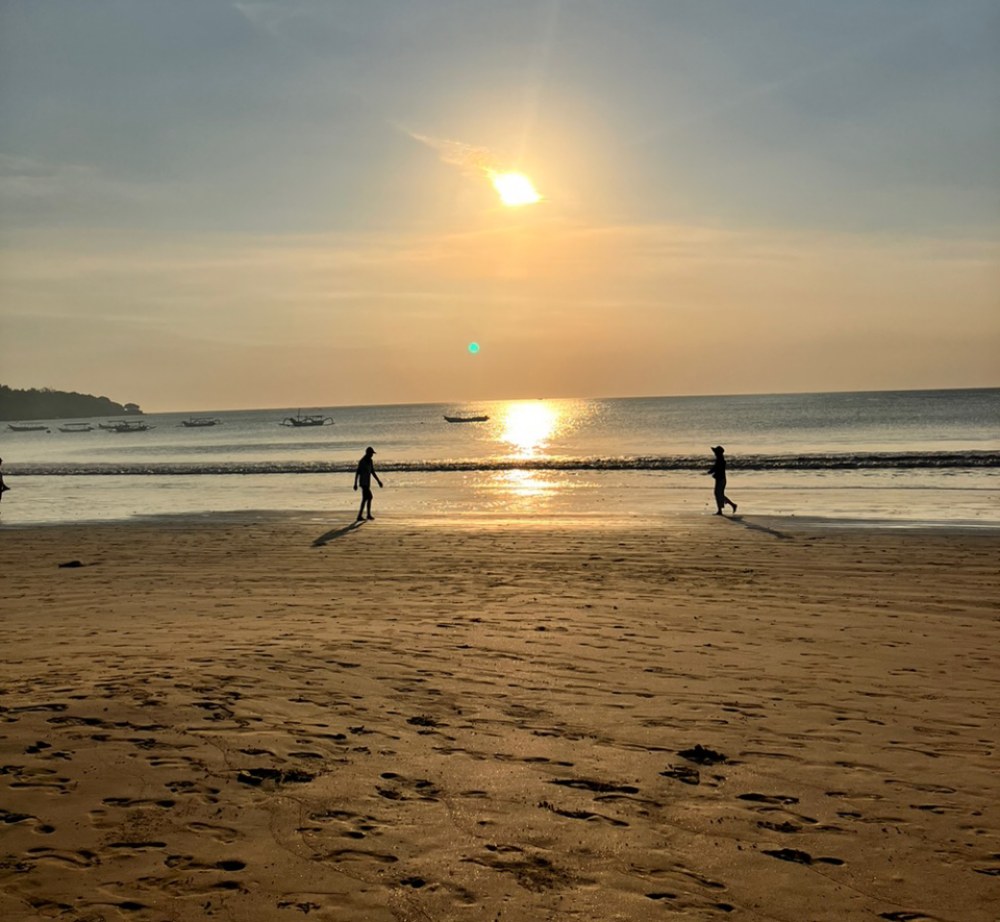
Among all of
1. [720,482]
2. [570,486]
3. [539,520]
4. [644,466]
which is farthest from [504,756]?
[644,466]

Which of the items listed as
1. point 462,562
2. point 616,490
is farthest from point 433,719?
point 616,490

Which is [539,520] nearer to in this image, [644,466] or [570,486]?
[570,486]

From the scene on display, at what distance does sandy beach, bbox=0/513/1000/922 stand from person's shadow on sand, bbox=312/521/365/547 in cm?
722

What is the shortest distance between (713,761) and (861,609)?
6.94 m

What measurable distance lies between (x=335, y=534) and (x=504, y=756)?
16.7m

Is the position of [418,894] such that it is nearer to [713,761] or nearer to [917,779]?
[713,761]

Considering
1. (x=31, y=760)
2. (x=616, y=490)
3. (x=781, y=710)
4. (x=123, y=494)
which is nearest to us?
(x=31, y=760)

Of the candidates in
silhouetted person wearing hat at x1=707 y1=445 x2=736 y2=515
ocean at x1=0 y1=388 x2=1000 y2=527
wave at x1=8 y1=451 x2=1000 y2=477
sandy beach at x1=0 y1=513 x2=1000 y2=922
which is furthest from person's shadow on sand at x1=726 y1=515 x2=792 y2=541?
wave at x1=8 y1=451 x2=1000 y2=477

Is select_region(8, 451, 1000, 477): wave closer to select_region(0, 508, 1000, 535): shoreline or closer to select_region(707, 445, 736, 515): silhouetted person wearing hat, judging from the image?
select_region(707, 445, 736, 515): silhouetted person wearing hat

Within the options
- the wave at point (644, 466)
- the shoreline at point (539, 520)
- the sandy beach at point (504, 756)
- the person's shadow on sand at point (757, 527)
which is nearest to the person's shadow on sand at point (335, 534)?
the shoreline at point (539, 520)

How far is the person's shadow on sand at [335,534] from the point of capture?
2084 centimetres

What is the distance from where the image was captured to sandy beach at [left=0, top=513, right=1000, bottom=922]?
454 centimetres

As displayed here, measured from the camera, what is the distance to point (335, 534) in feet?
73.9

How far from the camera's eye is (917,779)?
6062 mm
